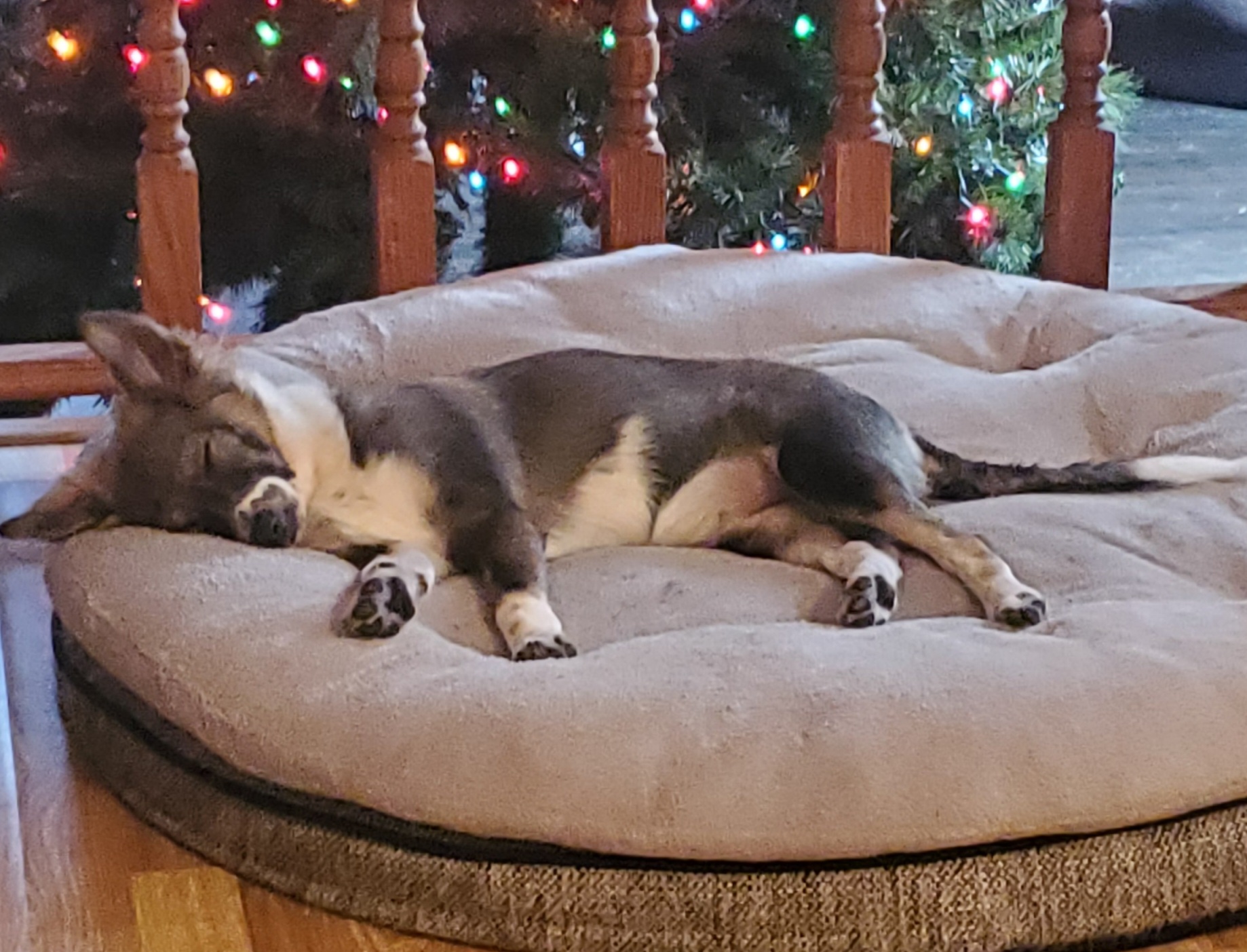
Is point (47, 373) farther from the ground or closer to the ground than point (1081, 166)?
closer to the ground

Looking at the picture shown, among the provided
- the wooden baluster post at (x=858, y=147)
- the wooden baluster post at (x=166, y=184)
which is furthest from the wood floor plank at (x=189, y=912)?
the wooden baluster post at (x=858, y=147)

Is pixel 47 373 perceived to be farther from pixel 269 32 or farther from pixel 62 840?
pixel 62 840

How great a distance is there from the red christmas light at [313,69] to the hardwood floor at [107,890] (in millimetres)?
1577

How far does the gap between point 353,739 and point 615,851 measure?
0.35 meters

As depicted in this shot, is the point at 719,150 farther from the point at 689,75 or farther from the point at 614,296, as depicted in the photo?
the point at 614,296

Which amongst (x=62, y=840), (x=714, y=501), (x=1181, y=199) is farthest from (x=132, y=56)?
(x=1181, y=199)

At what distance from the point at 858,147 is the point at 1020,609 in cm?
158


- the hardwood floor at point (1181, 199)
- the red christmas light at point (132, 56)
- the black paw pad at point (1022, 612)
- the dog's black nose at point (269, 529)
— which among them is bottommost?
the hardwood floor at point (1181, 199)

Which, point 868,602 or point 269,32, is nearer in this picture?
point 868,602

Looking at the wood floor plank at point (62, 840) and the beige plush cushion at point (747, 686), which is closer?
the beige plush cushion at point (747, 686)

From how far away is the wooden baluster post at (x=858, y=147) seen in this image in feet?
12.1

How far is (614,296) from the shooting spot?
339 centimetres

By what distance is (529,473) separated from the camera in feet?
9.26

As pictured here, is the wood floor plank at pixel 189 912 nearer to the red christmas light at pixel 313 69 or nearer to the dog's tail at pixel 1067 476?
the dog's tail at pixel 1067 476
